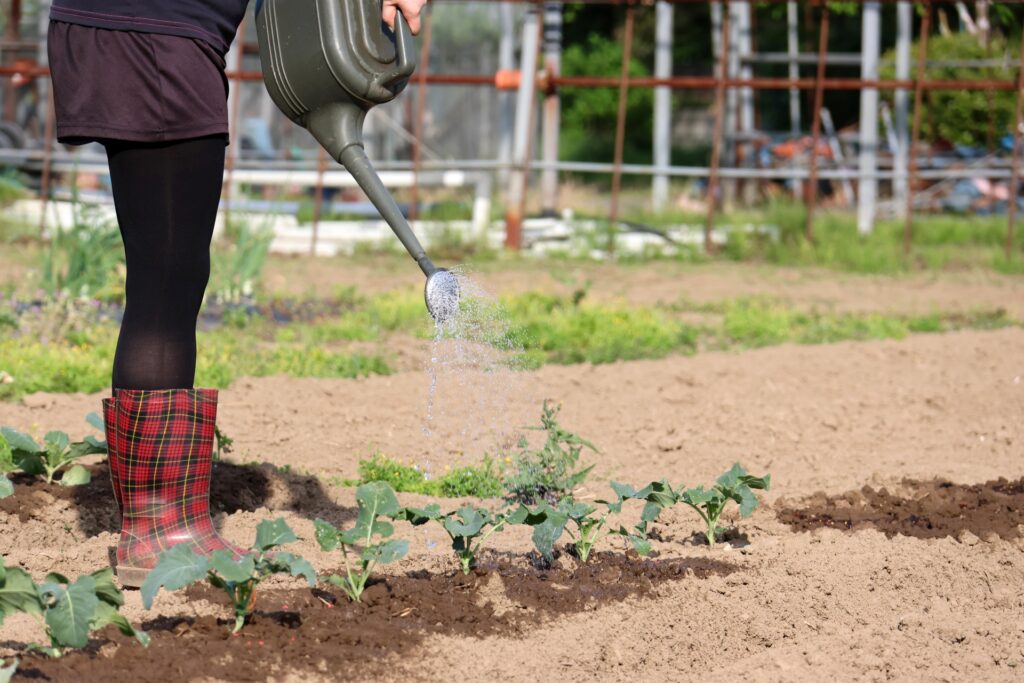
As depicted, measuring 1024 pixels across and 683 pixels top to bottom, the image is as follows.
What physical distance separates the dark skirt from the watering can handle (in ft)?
1.26

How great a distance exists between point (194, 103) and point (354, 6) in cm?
38

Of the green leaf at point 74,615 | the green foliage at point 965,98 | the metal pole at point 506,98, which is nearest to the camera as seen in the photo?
the green leaf at point 74,615

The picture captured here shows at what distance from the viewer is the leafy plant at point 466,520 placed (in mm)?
2816

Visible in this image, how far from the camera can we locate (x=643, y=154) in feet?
66.5

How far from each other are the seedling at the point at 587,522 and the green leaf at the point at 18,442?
1268 millimetres

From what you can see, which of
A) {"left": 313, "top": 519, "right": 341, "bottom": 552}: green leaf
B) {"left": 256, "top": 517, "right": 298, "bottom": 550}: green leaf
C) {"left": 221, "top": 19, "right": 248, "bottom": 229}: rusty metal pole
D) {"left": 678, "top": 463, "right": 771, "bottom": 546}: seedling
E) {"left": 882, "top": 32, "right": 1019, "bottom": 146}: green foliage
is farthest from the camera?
{"left": 882, "top": 32, "right": 1019, "bottom": 146}: green foliage

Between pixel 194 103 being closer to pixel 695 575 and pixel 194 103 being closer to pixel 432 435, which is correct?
pixel 695 575

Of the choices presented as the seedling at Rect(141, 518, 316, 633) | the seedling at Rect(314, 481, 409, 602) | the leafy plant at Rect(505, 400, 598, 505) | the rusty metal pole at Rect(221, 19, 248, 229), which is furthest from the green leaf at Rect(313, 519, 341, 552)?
the rusty metal pole at Rect(221, 19, 248, 229)

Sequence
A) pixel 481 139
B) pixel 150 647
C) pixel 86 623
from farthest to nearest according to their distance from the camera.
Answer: pixel 481 139 → pixel 150 647 → pixel 86 623

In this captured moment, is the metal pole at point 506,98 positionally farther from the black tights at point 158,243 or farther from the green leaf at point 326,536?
the green leaf at point 326,536

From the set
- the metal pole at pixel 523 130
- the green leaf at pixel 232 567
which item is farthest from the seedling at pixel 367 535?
the metal pole at pixel 523 130

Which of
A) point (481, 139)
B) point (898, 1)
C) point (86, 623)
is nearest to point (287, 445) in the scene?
point (86, 623)

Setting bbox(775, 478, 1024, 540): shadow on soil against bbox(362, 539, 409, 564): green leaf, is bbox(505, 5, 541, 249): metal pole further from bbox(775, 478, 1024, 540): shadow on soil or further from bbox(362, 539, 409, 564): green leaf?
bbox(362, 539, 409, 564): green leaf

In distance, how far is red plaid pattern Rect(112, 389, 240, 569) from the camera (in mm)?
2779
